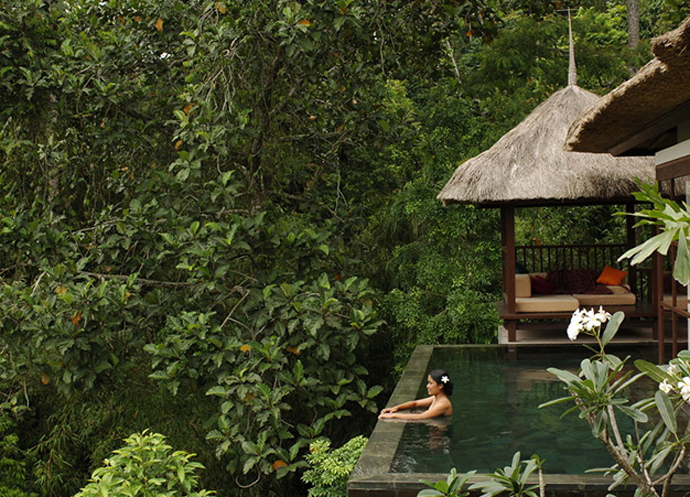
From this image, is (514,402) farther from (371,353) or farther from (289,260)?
(371,353)

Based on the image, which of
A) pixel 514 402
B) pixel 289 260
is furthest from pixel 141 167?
pixel 514 402

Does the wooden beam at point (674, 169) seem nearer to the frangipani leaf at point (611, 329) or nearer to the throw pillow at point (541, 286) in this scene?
the frangipani leaf at point (611, 329)

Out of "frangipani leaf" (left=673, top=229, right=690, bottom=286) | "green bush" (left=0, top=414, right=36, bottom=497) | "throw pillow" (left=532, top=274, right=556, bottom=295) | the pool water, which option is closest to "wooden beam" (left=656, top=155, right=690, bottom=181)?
the pool water

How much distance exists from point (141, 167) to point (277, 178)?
1.36 m

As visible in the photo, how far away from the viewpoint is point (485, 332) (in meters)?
9.48

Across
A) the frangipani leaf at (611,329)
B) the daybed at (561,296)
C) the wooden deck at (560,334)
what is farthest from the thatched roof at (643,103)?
the wooden deck at (560,334)

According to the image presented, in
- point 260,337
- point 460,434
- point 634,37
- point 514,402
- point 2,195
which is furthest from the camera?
point 634,37

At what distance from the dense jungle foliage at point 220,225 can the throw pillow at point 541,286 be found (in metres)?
0.63

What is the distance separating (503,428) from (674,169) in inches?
83.1

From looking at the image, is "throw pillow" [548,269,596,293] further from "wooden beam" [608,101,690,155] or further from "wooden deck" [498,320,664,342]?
"wooden beam" [608,101,690,155]

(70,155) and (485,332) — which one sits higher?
(70,155)

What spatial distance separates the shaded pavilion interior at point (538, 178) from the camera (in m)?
8.24

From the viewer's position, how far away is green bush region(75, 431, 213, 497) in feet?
13.1

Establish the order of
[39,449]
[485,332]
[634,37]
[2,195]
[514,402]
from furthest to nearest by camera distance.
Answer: [634,37], [485,332], [39,449], [2,195], [514,402]
